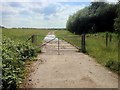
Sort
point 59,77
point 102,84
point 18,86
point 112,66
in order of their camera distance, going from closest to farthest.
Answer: point 18,86
point 102,84
point 59,77
point 112,66

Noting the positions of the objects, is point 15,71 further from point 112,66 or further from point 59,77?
point 112,66

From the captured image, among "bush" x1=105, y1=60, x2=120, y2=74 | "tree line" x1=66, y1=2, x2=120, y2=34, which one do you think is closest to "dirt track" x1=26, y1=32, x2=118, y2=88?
"bush" x1=105, y1=60, x2=120, y2=74

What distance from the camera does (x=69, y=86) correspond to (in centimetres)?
923

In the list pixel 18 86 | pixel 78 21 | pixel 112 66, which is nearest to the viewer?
pixel 18 86

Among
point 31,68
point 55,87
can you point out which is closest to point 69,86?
point 55,87

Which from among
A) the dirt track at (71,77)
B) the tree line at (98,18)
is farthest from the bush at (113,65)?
the tree line at (98,18)

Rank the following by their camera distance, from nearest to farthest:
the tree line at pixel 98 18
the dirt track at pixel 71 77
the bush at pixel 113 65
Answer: the dirt track at pixel 71 77 → the bush at pixel 113 65 → the tree line at pixel 98 18

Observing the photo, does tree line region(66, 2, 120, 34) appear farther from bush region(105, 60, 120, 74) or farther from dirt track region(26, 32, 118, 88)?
dirt track region(26, 32, 118, 88)

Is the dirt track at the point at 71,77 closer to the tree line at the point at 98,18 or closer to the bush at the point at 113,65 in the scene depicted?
the bush at the point at 113,65

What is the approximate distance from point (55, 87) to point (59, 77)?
162 cm

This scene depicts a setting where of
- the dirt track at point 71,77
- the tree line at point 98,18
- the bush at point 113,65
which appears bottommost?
the dirt track at point 71,77

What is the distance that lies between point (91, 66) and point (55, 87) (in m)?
4.92

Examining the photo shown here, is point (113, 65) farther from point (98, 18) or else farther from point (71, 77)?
point (98, 18)

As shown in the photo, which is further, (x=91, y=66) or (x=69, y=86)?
(x=91, y=66)
